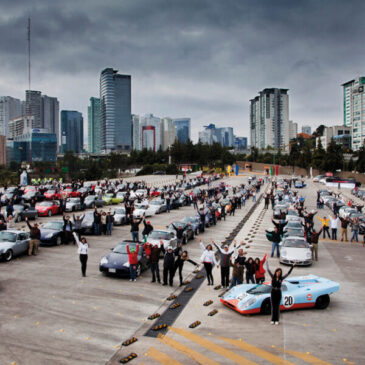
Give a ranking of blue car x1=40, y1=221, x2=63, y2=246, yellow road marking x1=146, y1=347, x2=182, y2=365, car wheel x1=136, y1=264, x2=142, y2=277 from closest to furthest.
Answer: yellow road marking x1=146, y1=347, x2=182, y2=365, car wheel x1=136, y1=264, x2=142, y2=277, blue car x1=40, y1=221, x2=63, y2=246

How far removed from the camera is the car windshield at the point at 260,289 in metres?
9.95

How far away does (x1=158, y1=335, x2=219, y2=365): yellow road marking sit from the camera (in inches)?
283

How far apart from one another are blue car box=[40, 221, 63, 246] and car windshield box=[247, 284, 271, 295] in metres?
10.8

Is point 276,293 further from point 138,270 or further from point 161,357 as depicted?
point 138,270

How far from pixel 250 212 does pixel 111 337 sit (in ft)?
95.3

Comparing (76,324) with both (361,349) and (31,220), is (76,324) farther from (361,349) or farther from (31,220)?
(31,220)

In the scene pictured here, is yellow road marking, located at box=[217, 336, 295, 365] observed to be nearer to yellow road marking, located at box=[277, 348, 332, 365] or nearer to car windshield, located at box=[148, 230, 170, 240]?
yellow road marking, located at box=[277, 348, 332, 365]

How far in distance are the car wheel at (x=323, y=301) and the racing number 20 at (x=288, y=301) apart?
868 millimetres

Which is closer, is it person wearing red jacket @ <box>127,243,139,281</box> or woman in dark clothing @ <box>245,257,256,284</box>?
woman in dark clothing @ <box>245,257,256,284</box>

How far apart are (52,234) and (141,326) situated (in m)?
10.1

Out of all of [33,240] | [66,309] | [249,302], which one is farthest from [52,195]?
[249,302]

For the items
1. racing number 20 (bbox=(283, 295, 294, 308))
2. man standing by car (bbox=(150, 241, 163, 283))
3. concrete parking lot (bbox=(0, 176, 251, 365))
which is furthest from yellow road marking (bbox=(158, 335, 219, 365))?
man standing by car (bbox=(150, 241, 163, 283))

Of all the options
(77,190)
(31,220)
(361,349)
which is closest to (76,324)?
(361,349)

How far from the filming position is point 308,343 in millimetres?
8078
